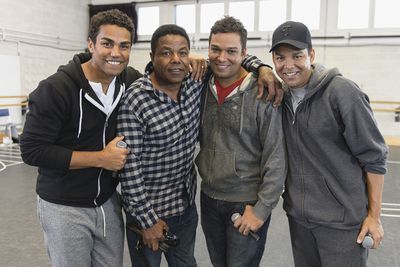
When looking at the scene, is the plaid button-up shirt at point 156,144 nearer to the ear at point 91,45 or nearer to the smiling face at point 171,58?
the smiling face at point 171,58

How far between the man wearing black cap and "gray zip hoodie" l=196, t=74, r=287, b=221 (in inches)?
4.5

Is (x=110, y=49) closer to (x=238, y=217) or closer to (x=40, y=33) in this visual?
(x=238, y=217)

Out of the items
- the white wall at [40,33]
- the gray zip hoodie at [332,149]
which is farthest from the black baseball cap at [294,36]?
the white wall at [40,33]

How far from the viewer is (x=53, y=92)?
5.21 feet

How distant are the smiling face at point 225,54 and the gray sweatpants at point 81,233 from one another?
2.97ft

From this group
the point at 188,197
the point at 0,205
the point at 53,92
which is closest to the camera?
the point at 53,92

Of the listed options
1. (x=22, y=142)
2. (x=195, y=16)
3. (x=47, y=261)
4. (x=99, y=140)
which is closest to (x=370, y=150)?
(x=99, y=140)

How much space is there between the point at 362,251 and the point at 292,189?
0.44 meters

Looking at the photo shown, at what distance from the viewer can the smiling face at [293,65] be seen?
1722 mm

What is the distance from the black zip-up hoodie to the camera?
159 cm

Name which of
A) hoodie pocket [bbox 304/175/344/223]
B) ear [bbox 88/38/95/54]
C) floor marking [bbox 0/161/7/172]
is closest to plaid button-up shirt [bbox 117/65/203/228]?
ear [bbox 88/38/95/54]

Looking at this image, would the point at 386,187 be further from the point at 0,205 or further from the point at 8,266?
the point at 0,205

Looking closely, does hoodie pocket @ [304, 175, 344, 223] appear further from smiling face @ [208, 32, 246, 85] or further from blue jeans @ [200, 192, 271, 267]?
smiling face @ [208, 32, 246, 85]

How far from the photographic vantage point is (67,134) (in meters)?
1.69
